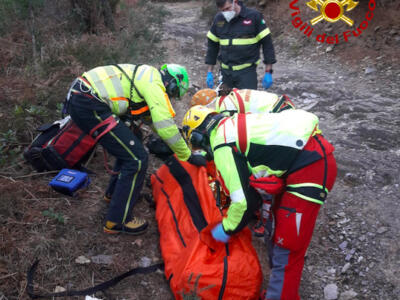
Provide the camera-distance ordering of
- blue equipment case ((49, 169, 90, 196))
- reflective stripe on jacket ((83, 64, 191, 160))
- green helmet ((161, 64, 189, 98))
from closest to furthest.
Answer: reflective stripe on jacket ((83, 64, 191, 160)) → green helmet ((161, 64, 189, 98)) → blue equipment case ((49, 169, 90, 196))

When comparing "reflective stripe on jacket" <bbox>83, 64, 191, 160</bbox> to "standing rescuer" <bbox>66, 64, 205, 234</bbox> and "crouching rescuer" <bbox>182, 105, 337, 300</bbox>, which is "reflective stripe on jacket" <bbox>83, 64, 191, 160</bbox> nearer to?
"standing rescuer" <bbox>66, 64, 205, 234</bbox>

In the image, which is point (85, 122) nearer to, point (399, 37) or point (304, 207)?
point (304, 207)

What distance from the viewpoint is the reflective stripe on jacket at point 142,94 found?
2.60 metres

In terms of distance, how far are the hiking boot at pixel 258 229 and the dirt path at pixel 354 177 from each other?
0.09 meters

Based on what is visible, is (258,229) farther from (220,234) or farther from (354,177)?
(354,177)

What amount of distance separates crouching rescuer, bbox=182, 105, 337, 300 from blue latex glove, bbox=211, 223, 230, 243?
2cm

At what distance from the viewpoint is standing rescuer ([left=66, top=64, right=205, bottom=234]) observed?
263 centimetres

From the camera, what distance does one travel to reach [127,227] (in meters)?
2.86

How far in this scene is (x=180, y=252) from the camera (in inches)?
99.3

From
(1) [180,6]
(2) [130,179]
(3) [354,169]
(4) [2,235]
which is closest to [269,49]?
(3) [354,169]

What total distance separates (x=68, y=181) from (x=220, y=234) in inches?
64.7

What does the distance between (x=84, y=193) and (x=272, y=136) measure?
208 centimetres

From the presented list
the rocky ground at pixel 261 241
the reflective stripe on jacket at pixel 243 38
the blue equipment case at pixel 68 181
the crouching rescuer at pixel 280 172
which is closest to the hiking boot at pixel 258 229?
the rocky ground at pixel 261 241

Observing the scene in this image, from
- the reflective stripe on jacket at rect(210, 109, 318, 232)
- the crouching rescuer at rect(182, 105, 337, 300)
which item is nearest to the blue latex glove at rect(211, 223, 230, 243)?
the crouching rescuer at rect(182, 105, 337, 300)
